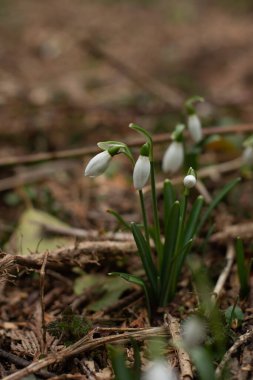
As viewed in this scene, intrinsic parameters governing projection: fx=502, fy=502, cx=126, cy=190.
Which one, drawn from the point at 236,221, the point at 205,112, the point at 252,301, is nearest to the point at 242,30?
the point at 205,112

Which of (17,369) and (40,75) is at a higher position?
(40,75)

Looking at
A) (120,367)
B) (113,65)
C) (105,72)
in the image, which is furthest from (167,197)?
(105,72)

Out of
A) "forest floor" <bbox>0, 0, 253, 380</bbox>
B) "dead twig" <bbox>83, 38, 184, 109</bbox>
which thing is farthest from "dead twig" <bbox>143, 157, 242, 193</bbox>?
"dead twig" <bbox>83, 38, 184, 109</bbox>

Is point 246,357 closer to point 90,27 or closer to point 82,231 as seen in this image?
point 82,231

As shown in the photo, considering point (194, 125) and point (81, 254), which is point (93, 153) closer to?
point (194, 125)

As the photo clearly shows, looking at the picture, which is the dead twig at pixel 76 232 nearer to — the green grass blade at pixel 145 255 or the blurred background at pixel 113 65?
the green grass blade at pixel 145 255
